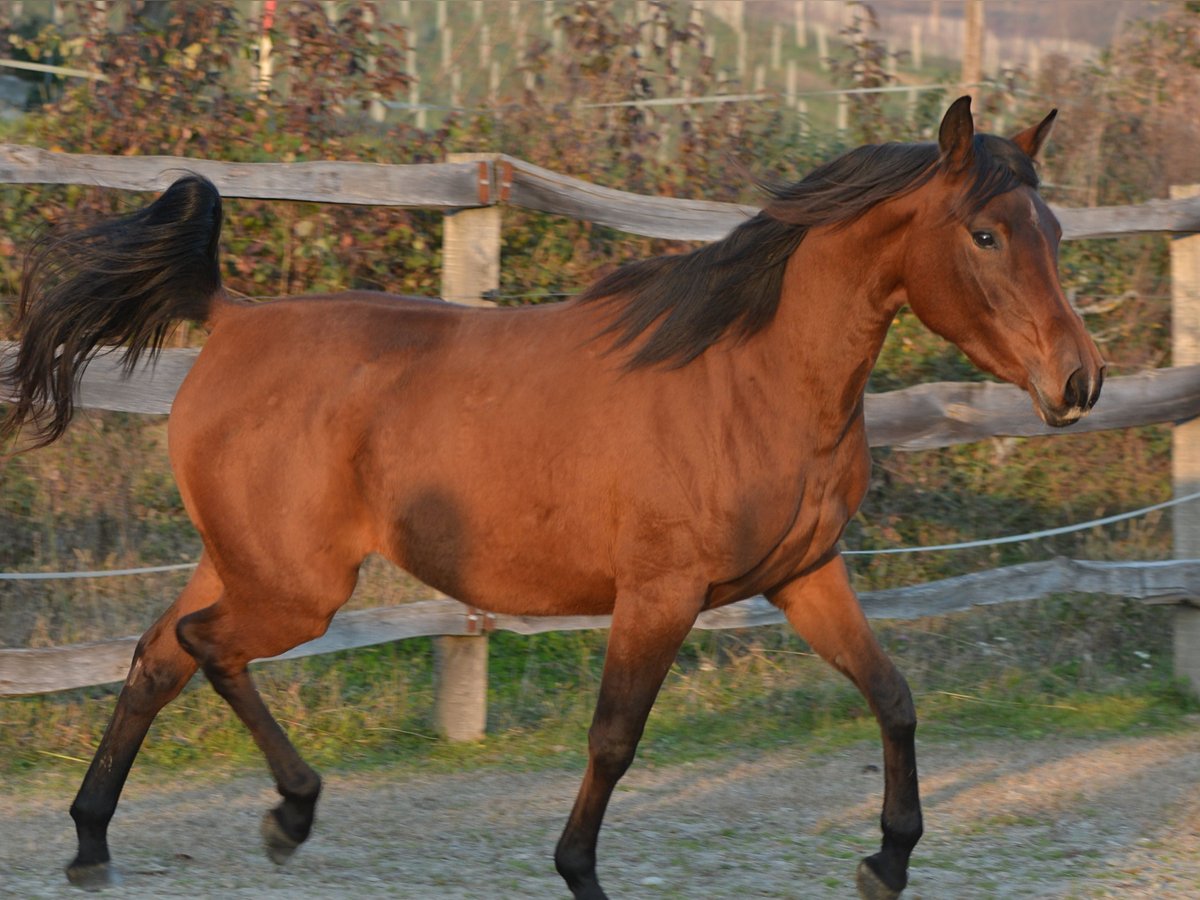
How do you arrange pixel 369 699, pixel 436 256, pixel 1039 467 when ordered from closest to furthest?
pixel 369 699 < pixel 436 256 < pixel 1039 467

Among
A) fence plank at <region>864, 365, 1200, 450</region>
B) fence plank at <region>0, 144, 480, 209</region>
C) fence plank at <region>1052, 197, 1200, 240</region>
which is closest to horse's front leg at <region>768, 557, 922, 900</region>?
fence plank at <region>864, 365, 1200, 450</region>

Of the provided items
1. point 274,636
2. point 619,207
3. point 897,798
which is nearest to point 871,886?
point 897,798

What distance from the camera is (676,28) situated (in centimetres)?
970

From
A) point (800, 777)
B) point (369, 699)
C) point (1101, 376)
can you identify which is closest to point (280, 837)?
point (369, 699)

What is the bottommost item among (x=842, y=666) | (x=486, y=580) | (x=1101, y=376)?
(x=842, y=666)

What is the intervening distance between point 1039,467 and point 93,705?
199 inches

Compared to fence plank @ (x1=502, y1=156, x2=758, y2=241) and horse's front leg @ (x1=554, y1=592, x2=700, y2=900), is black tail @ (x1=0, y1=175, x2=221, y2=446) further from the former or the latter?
horse's front leg @ (x1=554, y1=592, x2=700, y2=900)

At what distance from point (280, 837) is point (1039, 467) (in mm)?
5176

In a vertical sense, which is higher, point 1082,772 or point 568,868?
point 568,868

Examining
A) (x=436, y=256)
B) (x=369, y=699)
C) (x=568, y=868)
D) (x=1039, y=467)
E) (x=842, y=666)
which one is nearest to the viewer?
(x=568, y=868)

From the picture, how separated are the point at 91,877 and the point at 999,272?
2.86 m

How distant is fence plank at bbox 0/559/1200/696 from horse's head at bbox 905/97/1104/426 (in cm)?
191

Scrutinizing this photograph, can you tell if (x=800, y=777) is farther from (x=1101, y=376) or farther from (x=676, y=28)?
(x=676, y=28)

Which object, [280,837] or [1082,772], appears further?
[1082,772]
